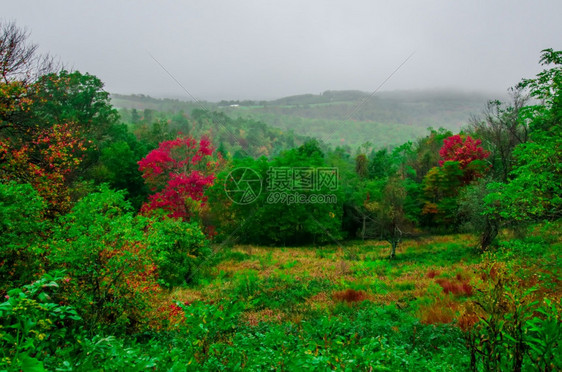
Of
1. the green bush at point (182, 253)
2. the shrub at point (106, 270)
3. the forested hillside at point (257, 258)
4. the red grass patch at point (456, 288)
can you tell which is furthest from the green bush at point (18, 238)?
the red grass patch at point (456, 288)

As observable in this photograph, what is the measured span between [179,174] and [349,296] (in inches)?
715

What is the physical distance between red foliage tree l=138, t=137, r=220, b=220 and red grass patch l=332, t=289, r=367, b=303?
15203mm

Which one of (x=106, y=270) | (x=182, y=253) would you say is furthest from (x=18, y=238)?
(x=182, y=253)

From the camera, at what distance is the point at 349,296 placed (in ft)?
35.9

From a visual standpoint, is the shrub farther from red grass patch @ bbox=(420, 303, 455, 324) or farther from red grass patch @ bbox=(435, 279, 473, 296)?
red grass patch @ bbox=(435, 279, 473, 296)

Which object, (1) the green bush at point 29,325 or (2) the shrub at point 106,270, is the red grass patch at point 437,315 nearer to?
(2) the shrub at point 106,270

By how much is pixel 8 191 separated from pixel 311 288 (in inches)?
409

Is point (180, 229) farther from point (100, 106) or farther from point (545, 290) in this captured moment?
point (100, 106)

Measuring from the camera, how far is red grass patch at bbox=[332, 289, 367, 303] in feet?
34.9

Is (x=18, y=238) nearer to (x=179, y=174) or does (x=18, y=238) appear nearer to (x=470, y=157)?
(x=179, y=174)

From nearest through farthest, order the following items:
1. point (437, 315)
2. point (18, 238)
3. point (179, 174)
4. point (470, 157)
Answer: point (18, 238)
point (437, 315)
point (179, 174)
point (470, 157)

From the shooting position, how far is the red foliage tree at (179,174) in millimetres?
22906

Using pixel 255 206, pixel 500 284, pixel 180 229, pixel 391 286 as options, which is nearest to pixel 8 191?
pixel 180 229

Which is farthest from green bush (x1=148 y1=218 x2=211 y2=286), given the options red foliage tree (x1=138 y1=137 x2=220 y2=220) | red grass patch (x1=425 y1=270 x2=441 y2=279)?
red grass patch (x1=425 y1=270 x2=441 y2=279)
